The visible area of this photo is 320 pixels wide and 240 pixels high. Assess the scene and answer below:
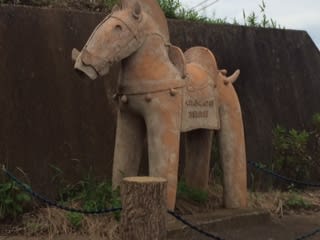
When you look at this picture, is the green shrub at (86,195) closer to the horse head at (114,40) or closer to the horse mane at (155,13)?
the horse head at (114,40)

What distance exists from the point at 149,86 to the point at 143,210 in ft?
5.72

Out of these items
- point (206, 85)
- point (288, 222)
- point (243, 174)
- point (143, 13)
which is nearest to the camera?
point (143, 13)

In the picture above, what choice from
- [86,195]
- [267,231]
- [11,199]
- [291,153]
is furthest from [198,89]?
[291,153]

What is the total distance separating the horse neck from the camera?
4828mm

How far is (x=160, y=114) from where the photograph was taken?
4836 millimetres

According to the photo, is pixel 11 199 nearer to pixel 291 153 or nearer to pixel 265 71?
pixel 291 153

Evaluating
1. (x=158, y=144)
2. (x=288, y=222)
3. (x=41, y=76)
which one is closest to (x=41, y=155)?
(x=41, y=76)

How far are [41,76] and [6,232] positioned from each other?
1468 mm

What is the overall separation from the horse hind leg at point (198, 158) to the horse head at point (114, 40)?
1.23 metres

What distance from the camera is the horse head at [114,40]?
4543mm

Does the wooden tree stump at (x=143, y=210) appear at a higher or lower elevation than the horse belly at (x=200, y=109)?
lower

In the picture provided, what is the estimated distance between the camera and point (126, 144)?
201 inches

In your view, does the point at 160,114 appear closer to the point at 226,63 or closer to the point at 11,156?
the point at 11,156

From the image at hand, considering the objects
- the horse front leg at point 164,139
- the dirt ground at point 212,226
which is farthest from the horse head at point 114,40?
the dirt ground at point 212,226
